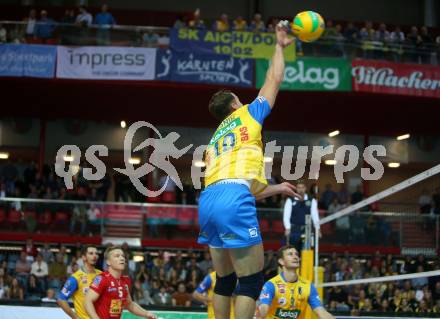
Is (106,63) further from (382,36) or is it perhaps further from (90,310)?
(90,310)

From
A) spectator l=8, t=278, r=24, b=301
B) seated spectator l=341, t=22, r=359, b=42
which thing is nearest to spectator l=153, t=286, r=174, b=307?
spectator l=8, t=278, r=24, b=301

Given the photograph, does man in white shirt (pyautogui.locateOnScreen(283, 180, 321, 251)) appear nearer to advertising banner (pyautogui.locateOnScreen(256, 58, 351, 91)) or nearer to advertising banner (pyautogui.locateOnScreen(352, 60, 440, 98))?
advertising banner (pyautogui.locateOnScreen(256, 58, 351, 91))

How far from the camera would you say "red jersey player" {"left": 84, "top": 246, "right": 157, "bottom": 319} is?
9.45 meters

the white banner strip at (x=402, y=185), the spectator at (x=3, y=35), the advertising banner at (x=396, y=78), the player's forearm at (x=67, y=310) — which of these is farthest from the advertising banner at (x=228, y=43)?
the player's forearm at (x=67, y=310)

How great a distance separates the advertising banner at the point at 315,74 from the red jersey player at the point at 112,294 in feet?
45.0

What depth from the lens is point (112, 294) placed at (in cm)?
959

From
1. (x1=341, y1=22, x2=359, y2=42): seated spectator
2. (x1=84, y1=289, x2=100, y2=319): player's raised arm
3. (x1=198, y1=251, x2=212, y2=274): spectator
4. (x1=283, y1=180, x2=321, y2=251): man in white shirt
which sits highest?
(x1=341, y1=22, x2=359, y2=42): seated spectator

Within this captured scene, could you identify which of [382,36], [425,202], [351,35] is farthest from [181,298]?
[382,36]

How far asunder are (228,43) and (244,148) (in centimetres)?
1750

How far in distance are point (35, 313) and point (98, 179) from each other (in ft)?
41.6

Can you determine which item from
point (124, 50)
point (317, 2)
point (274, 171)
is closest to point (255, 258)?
point (124, 50)
